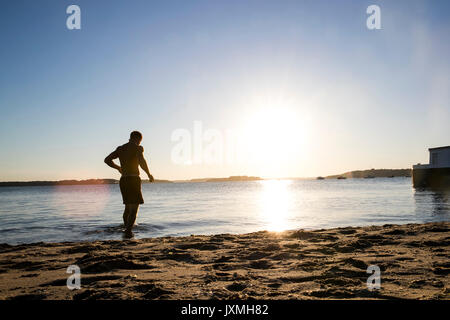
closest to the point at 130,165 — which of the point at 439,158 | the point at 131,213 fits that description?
the point at 131,213

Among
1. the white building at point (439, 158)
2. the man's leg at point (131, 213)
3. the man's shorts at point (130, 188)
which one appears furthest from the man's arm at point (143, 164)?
the white building at point (439, 158)

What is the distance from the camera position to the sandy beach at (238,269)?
11.1 ft

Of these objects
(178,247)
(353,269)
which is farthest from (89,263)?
(353,269)

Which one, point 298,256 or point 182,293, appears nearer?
point 182,293

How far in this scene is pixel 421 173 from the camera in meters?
47.0

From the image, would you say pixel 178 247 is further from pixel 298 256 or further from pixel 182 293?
pixel 182 293

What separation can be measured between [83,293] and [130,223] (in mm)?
5114

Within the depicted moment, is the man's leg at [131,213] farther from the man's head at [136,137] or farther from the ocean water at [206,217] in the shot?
the man's head at [136,137]

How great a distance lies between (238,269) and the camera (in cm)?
450

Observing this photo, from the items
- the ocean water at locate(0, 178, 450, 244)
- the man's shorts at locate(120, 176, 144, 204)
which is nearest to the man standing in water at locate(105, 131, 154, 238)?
the man's shorts at locate(120, 176, 144, 204)

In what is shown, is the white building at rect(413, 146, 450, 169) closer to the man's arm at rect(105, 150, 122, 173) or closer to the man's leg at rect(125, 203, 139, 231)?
the man's leg at rect(125, 203, 139, 231)

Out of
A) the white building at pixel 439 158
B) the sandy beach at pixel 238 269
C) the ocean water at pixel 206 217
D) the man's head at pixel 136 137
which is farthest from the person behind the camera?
the white building at pixel 439 158
